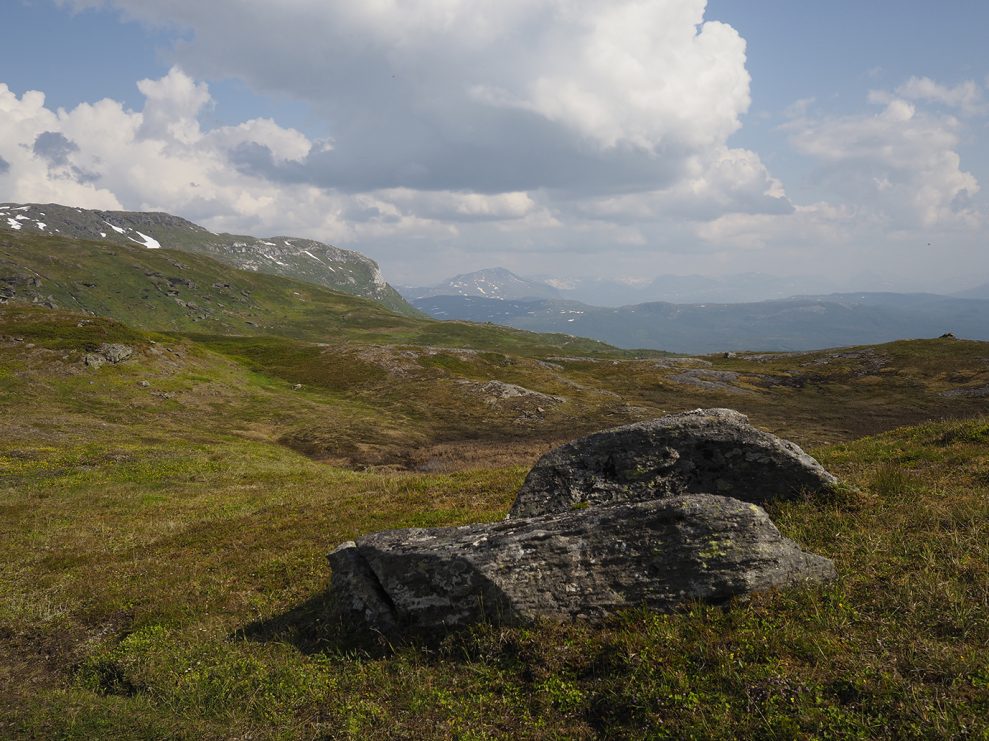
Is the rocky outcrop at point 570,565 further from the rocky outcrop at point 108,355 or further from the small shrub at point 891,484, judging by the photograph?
the rocky outcrop at point 108,355

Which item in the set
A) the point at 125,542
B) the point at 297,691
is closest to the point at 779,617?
the point at 297,691

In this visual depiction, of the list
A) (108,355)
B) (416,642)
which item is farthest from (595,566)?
(108,355)

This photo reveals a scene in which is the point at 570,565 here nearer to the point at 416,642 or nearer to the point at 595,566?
the point at 595,566

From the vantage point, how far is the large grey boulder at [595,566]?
945cm

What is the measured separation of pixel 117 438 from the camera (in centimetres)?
4269

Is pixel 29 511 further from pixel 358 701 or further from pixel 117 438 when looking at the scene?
pixel 358 701

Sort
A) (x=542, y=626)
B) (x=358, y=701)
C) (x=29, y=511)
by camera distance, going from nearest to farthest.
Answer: (x=358, y=701) → (x=542, y=626) → (x=29, y=511)

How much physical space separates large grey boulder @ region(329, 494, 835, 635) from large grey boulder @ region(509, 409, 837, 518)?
371 cm

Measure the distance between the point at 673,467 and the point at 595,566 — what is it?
562 cm

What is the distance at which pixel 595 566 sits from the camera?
390 inches

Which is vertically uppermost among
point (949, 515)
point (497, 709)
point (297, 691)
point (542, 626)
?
point (949, 515)

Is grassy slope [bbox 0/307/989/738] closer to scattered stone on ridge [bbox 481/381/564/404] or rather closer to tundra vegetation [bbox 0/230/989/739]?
tundra vegetation [bbox 0/230/989/739]

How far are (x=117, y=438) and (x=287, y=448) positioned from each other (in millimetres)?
13841

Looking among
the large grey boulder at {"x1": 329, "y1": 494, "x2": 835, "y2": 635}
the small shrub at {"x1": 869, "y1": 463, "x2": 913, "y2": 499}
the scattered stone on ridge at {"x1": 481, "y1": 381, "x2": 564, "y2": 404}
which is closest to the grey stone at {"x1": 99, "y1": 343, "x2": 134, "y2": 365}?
the scattered stone on ridge at {"x1": 481, "y1": 381, "x2": 564, "y2": 404}
